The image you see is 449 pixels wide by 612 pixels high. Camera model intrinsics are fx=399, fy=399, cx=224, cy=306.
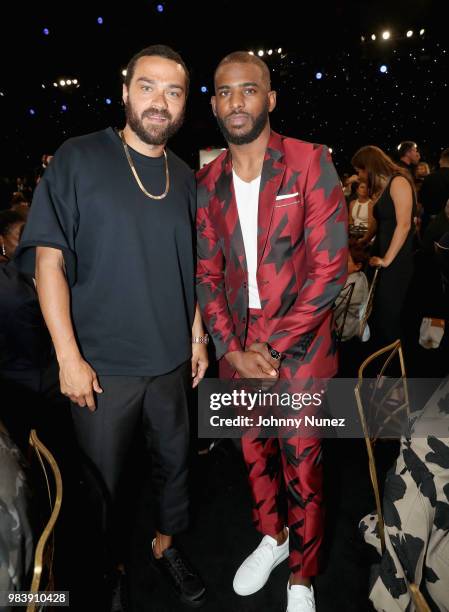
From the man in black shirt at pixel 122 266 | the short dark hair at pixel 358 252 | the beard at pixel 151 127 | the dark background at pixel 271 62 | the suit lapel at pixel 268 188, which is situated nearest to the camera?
the man in black shirt at pixel 122 266

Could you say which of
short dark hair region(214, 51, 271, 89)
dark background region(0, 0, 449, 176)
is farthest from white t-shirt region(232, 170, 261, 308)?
dark background region(0, 0, 449, 176)

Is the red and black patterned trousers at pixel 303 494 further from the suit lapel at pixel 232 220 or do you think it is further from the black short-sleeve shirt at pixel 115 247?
the black short-sleeve shirt at pixel 115 247

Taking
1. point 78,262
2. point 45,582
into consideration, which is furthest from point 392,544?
point 78,262

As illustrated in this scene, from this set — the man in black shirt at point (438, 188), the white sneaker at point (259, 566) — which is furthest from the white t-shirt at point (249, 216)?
the man in black shirt at point (438, 188)

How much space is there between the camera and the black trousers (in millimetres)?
1458

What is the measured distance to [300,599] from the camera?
1538 mm

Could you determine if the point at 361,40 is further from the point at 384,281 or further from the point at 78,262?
the point at 78,262

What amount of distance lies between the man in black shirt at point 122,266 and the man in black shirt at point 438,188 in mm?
4048

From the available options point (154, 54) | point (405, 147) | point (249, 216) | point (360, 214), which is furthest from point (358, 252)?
point (154, 54)

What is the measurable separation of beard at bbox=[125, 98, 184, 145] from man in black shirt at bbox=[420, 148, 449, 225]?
159 inches

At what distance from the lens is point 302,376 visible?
5.11 feet

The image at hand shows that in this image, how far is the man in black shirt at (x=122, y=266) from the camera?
4.26ft

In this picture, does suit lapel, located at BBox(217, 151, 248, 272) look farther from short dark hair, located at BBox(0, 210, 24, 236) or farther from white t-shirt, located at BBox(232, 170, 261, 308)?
short dark hair, located at BBox(0, 210, 24, 236)

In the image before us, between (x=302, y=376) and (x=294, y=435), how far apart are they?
0.76ft
